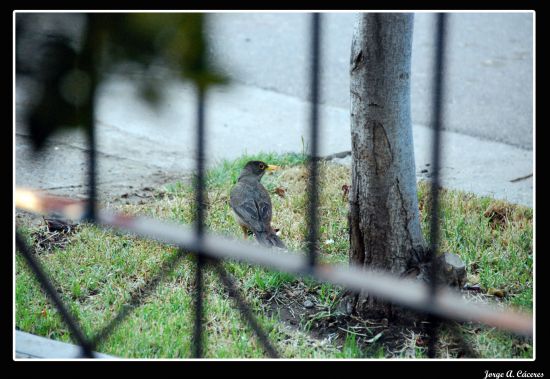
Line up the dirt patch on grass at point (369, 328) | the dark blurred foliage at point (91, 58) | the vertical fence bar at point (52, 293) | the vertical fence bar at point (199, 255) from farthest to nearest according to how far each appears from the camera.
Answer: the dirt patch on grass at point (369, 328) → the vertical fence bar at point (52, 293) → the vertical fence bar at point (199, 255) → the dark blurred foliage at point (91, 58)

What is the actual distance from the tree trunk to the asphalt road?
2618 mm

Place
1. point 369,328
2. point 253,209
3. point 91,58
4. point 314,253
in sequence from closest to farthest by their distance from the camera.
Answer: point 91,58, point 314,253, point 369,328, point 253,209

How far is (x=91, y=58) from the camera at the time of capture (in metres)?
1.34

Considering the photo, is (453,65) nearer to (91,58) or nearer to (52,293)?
(52,293)

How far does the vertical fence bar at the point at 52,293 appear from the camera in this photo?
275cm

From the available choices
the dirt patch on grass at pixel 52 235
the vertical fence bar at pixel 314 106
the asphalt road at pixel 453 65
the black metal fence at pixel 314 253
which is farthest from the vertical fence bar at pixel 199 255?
the asphalt road at pixel 453 65

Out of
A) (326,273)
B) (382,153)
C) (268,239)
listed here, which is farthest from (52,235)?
(326,273)

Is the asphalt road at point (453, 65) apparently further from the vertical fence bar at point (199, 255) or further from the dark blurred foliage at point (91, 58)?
the dark blurred foliage at point (91, 58)

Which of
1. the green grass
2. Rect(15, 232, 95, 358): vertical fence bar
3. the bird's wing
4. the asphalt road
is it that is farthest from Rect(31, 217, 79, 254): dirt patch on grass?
the asphalt road

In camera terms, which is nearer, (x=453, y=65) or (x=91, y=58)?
(x=91, y=58)

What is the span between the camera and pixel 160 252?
410cm

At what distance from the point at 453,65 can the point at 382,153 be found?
4.49 meters

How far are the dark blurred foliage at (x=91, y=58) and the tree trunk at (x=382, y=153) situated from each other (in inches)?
69.3
